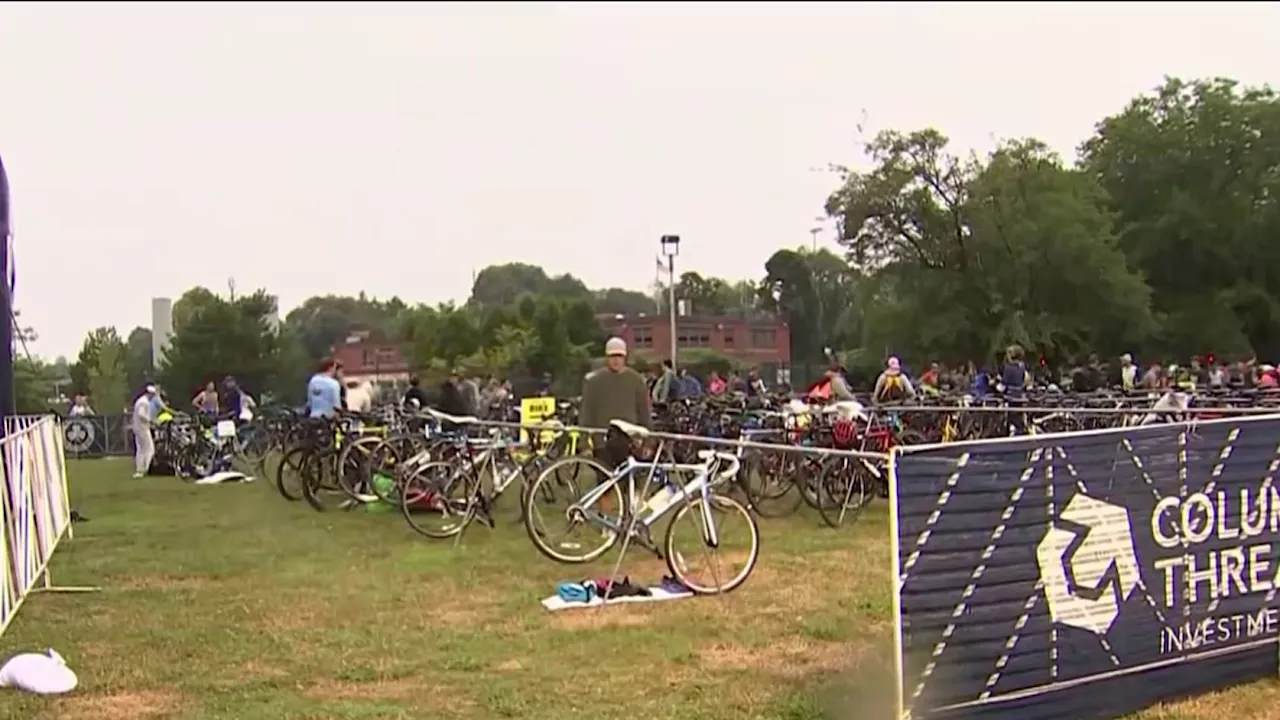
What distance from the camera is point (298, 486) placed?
45.9 ft

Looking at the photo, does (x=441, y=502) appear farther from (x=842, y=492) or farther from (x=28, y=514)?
(x=842, y=492)

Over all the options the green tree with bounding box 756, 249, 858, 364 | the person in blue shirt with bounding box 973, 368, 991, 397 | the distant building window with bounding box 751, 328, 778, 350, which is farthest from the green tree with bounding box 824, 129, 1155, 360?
the distant building window with bounding box 751, 328, 778, 350

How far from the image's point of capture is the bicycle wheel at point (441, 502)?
1070 cm

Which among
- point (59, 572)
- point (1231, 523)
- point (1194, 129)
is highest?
point (1194, 129)

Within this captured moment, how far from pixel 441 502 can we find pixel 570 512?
7.09ft

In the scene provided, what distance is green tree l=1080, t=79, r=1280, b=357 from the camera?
131 ft

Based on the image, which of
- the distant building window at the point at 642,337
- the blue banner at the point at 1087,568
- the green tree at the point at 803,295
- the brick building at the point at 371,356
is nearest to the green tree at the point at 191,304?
the brick building at the point at 371,356

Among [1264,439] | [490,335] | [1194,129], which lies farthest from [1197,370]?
[490,335]

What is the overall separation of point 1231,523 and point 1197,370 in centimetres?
2289

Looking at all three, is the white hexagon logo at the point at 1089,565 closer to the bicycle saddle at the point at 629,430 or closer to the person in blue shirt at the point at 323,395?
the bicycle saddle at the point at 629,430

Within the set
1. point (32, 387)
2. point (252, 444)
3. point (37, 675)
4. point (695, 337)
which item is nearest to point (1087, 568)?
point (37, 675)

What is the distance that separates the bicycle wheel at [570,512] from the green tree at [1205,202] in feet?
108

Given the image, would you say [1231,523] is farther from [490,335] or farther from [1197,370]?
[490,335]

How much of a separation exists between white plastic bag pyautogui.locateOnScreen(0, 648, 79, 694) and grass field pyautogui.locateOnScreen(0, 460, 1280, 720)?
117mm
